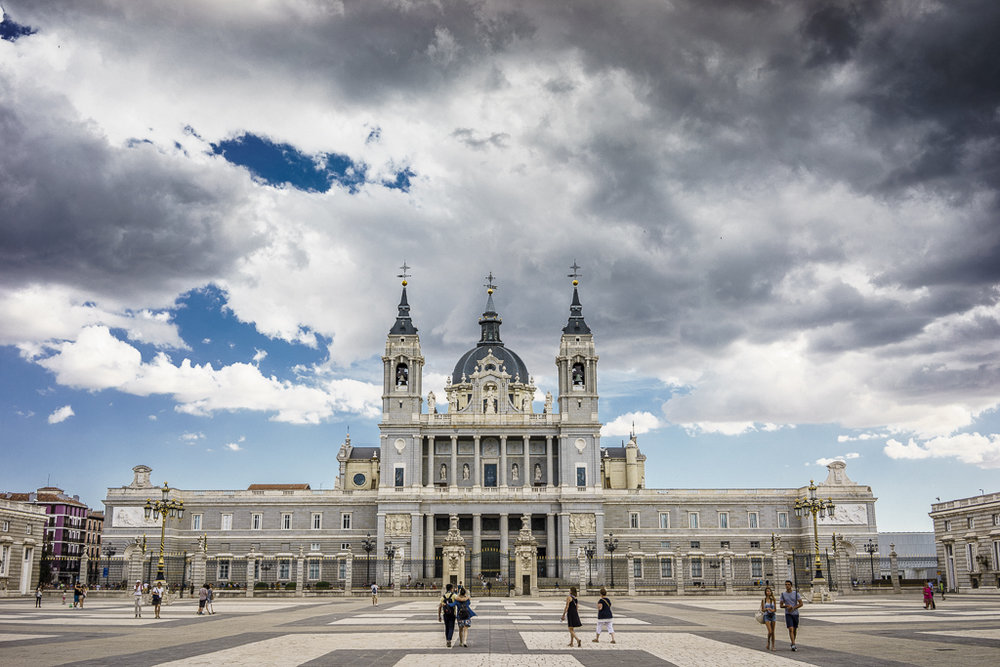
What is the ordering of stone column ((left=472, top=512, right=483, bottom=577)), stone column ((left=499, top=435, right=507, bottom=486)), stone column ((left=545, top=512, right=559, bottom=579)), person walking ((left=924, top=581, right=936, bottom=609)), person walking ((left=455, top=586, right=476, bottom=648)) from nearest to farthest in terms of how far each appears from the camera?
person walking ((left=455, top=586, right=476, bottom=648)), person walking ((left=924, top=581, right=936, bottom=609)), stone column ((left=472, top=512, right=483, bottom=577)), stone column ((left=545, top=512, right=559, bottom=579)), stone column ((left=499, top=435, right=507, bottom=486))

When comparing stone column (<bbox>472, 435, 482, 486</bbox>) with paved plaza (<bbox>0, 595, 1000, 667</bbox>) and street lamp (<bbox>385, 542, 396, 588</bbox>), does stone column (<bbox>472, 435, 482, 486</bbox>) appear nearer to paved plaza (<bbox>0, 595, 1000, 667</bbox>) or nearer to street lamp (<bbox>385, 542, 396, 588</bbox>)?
street lamp (<bbox>385, 542, 396, 588</bbox>)

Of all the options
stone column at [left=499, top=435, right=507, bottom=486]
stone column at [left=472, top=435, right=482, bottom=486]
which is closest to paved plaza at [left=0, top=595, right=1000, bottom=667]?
stone column at [left=472, top=435, right=482, bottom=486]

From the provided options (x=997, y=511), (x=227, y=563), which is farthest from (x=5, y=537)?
(x=997, y=511)

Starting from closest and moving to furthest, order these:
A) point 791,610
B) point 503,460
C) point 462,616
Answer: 1. point 791,610
2. point 462,616
3. point 503,460

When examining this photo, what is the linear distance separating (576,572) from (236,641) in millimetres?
60632

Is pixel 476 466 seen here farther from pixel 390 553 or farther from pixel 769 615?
pixel 769 615

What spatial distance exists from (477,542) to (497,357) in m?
26.4

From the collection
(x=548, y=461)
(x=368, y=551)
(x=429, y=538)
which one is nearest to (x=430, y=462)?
(x=429, y=538)

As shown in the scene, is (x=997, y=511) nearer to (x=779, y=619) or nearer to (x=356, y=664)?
A: (x=779, y=619)

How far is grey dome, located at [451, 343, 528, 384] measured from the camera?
114188 mm

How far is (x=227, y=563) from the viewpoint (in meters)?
95.3

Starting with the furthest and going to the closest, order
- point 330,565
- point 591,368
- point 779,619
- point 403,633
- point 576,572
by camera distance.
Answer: point 591,368 → point 330,565 → point 576,572 → point 779,619 → point 403,633

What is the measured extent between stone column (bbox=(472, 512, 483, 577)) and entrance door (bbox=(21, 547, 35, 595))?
129 ft

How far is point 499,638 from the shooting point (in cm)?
3119
